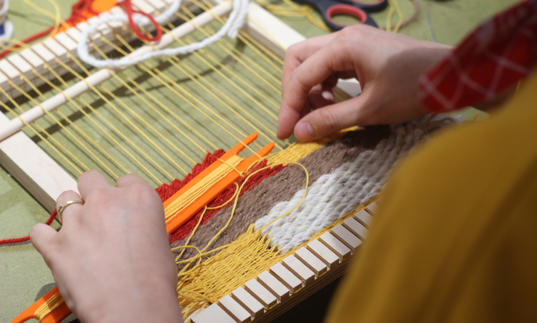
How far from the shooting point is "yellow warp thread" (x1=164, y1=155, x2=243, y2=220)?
0.90 m

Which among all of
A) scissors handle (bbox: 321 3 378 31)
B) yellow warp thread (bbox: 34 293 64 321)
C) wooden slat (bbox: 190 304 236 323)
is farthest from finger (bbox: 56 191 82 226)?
scissors handle (bbox: 321 3 378 31)

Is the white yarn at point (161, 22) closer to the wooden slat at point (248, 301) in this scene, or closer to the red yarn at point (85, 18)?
the red yarn at point (85, 18)

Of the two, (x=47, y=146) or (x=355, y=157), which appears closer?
(x=355, y=157)

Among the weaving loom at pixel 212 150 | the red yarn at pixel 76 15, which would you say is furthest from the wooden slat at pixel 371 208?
the red yarn at pixel 76 15

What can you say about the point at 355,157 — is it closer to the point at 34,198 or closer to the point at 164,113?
the point at 164,113

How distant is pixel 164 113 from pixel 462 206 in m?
0.92

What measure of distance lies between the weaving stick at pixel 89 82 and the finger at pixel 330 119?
431 mm

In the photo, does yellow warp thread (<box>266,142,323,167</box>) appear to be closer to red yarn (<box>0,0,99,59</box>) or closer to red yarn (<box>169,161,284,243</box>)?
red yarn (<box>169,161,284,243</box>)

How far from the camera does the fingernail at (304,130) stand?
3.18 feet

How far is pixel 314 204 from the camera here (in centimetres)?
90

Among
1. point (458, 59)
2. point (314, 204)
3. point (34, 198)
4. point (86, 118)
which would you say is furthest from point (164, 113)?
point (458, 59)

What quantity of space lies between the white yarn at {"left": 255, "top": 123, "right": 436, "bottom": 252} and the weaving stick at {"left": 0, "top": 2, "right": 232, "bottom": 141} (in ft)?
1.67

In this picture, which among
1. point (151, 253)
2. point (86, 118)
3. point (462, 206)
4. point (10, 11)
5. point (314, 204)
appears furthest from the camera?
point (10, 11)

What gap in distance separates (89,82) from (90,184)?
1.45ft
